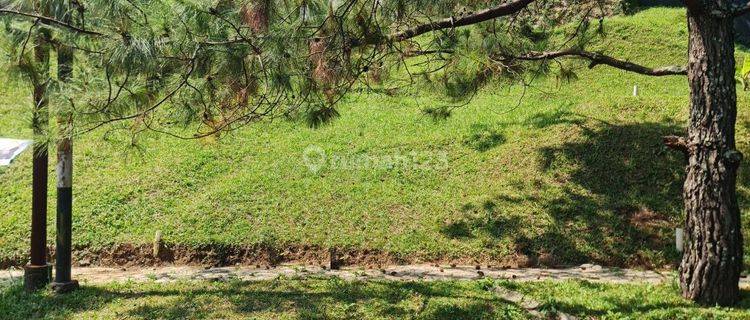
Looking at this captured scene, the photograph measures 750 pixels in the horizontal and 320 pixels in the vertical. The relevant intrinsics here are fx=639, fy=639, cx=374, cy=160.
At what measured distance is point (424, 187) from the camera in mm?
7996

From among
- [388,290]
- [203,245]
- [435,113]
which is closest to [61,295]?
[203,245]

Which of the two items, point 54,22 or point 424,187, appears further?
point 424,187

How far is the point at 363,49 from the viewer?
4.35 meters

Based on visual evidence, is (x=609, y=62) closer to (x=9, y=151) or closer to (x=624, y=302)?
(x=624, y=302)

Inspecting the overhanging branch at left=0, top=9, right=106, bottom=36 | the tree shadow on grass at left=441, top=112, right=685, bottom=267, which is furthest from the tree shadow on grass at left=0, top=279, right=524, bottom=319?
the overhanging branch at left=0, top=9, right=106, bottom=36

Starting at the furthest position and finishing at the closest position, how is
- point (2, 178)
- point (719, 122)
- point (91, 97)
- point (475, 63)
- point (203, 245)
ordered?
1. point (2, 178)
2. point (203, 245)
3. point (475, 63)
4. point (719, 122)
5. point (91, 97)

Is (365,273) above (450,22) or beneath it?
beneath

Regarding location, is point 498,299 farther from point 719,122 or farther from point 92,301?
point 92,301

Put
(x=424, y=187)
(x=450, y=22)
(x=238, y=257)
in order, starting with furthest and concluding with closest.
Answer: (x=424, y=187) < (x=238, y=257) < (x=450, y=22)

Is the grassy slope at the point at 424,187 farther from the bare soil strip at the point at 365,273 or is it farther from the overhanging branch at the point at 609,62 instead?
the overhanging branch at the point at 609,62

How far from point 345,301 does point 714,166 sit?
109 inches

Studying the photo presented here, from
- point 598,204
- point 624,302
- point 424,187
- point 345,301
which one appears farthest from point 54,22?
point 598,204

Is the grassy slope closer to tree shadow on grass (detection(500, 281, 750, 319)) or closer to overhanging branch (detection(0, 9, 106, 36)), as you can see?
tree shadow on grass (detection(500, 281, 750, 319))

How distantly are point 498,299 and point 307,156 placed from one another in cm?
474
